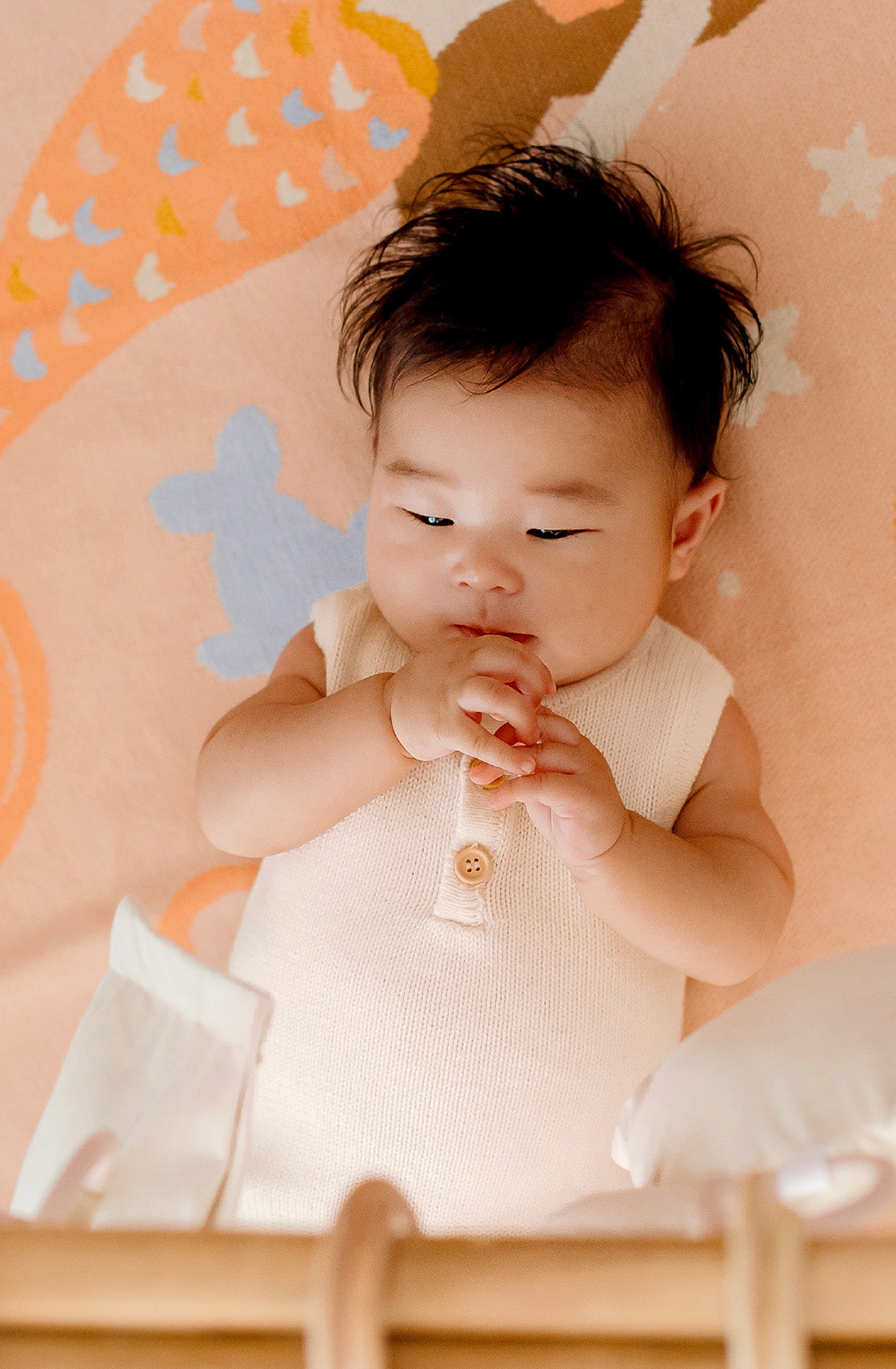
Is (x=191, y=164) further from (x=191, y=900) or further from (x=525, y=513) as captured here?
(x=191, y=900)

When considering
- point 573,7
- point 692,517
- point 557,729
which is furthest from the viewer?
point 573,7

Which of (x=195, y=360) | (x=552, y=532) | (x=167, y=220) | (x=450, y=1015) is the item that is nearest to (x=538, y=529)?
(x=552, y=532)

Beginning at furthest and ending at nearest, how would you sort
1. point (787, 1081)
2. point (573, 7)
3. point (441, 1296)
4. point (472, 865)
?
point (573, 7)
point (472, 865)
point (787, 1081)
point (441, 1296)

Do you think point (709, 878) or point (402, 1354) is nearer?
point (402, 1354)

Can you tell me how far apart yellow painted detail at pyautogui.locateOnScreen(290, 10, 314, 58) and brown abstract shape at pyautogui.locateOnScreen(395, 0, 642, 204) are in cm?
15

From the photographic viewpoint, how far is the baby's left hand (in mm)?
862

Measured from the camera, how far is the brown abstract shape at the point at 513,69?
1222 millimetres

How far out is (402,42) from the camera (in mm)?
1245

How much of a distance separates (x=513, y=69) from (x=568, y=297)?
416 millimetres

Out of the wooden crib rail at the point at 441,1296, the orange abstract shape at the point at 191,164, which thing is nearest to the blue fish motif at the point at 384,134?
the orange abstract shape at the point at 191,164

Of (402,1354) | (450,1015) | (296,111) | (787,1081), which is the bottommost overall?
(402,1354)

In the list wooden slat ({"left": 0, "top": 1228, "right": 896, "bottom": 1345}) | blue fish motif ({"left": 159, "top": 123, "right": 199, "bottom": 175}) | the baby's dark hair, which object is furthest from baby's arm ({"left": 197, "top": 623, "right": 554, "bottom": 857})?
blue fish motif ({"left": 159, "top": 123, "right": 199, "bottom": 175})

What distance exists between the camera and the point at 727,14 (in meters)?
1.20

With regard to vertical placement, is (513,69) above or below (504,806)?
above
